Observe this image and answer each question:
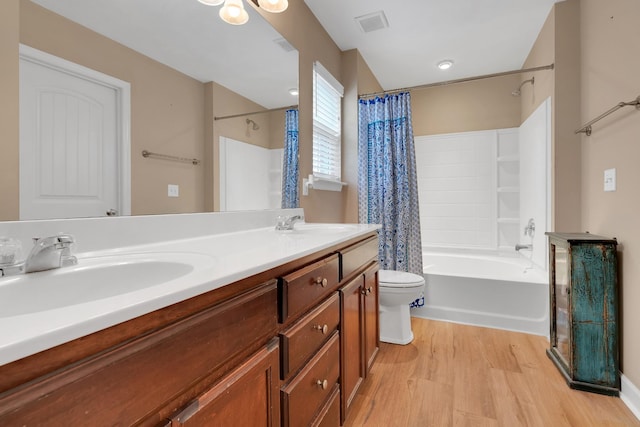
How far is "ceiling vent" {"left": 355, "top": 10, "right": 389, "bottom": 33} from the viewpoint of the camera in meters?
2.36

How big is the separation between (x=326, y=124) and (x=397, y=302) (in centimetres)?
144

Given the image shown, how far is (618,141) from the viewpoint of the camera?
1.71 meters

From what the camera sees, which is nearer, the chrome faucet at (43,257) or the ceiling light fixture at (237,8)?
the chrome faucet at (43,257)

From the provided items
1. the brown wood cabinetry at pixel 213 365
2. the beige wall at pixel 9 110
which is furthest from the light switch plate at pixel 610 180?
the beige wall at pixel 9 110

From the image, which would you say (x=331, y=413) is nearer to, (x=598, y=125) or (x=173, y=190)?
(x=173, y=190)

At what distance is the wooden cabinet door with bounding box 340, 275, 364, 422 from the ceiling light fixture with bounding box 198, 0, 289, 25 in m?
1.36

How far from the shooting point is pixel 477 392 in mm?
1710

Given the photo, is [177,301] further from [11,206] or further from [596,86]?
[596,86]

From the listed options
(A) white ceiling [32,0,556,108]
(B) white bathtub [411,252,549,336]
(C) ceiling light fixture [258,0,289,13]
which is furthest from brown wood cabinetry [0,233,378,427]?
(B) white bathtub [411,252,549,336]

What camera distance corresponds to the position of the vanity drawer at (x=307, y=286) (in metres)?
0.88

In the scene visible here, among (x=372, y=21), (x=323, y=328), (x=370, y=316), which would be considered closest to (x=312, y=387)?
(x=323, y=328)

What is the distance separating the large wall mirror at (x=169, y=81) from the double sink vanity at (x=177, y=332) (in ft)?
0.53

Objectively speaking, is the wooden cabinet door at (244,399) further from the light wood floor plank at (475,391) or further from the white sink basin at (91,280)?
the light wood floor plank at (475,391)

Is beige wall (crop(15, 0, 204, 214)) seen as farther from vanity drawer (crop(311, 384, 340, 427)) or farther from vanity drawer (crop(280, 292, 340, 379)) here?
vanity drawer (crop(311, 384, 340, 427))
